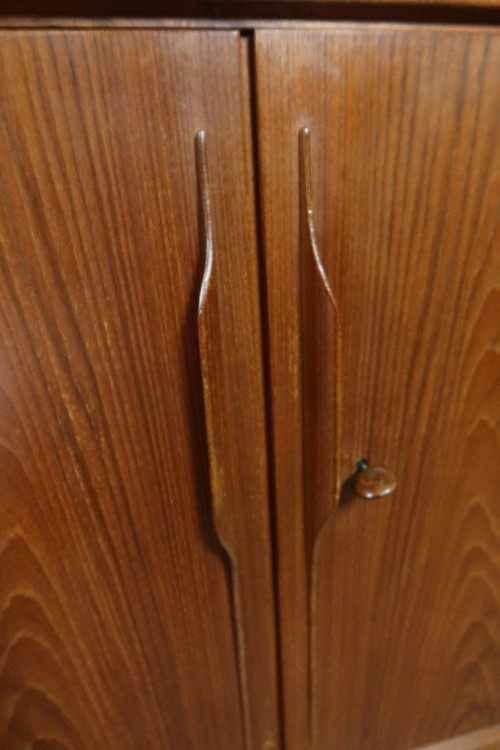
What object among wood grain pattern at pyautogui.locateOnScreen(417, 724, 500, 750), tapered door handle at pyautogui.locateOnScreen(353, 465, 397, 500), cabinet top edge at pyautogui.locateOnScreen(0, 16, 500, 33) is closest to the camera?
cabinet top edge at pyautogui.locateOnScreen(0, 16, 500, 33)

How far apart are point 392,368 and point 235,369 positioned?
0.47 ft

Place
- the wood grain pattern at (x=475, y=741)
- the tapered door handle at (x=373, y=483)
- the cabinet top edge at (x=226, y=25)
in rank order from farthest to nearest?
the wood grain pattern at (x=475, y=741)
the tapered door handle at (x=373, y=483)
the cabinet top edge at (x=226, y=25)

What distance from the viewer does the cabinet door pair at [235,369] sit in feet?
1.12

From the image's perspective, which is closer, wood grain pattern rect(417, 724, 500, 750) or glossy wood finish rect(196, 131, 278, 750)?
glossy wood finish rect(196, 131, 278, 750)

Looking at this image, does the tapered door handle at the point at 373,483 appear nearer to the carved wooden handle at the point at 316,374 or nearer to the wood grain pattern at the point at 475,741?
the carved wooden handle at the point at 316,374

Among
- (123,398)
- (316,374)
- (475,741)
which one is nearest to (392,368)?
(316,374)

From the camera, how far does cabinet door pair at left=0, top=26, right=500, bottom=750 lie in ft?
1.12

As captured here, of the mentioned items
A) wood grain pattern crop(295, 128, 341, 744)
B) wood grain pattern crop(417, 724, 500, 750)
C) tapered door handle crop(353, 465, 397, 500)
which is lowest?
wood grain pattern crop(417, 724, 500, 750)

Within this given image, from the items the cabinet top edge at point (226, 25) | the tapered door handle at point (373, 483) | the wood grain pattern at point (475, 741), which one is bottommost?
the wood grain pattern at point (475, 741)

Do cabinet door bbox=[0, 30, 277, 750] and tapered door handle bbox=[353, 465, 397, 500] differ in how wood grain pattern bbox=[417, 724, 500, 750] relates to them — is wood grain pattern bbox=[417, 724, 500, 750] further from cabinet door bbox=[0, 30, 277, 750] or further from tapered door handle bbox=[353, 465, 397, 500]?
tapered door handle bbox=[353, 465, 397, 500]

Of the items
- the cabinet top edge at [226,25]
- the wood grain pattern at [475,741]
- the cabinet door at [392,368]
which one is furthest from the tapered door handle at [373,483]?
the wood grain pattern at [475,741]

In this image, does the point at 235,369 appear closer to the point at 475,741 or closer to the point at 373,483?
the point at 373,483

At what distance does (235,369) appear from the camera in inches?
16.6

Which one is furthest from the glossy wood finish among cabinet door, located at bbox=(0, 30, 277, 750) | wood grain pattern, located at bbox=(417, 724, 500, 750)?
wood grain pattern, located at bbox=(417, 724, 500, 750)
